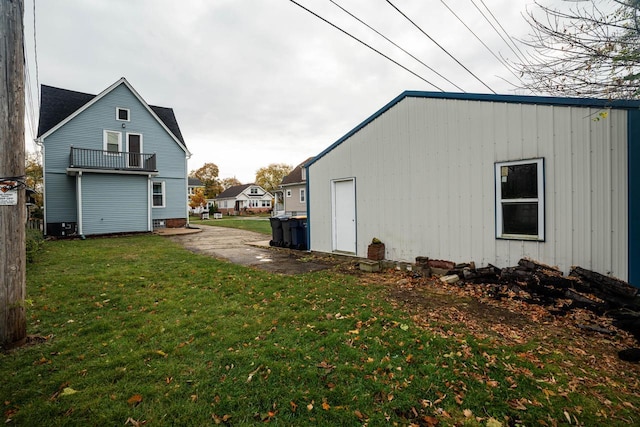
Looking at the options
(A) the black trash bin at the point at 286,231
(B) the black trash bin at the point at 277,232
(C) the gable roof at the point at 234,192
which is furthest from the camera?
(C) the gable roof at the point at 234,192

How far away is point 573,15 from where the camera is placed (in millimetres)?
3873

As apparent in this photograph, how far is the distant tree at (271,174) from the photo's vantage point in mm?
66875

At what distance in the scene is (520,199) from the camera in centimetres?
533

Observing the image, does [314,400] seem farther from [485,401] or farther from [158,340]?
[158,340]

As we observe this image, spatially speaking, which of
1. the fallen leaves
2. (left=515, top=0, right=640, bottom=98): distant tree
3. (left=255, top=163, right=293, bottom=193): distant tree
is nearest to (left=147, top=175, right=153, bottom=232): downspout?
the fallen leaves

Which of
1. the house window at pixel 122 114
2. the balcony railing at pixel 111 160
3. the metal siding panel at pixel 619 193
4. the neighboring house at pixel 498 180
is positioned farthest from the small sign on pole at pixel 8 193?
the house window at pixel 122 114

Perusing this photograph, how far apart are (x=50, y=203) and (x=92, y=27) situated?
35.4 feet

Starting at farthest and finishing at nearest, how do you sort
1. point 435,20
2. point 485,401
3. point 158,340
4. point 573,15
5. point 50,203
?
point 50,203 → point 435,20 → point 573,15 → point 158,340 → point 485,401

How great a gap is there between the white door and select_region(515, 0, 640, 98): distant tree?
16.5 feet

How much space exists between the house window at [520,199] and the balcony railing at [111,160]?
1788cm

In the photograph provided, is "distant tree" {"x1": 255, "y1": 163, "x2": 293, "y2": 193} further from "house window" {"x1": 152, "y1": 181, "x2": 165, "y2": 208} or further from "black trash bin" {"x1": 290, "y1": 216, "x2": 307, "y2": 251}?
"black trash bin" {"x1": 290, "y1": 216, "x2": 307, "y2": 251}

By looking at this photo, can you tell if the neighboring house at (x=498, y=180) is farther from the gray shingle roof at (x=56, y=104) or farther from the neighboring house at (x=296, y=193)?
the neighboring house at (x=296, y=193)

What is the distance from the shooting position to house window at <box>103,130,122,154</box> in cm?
1638

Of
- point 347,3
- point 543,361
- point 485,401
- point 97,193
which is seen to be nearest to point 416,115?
point 347,3
